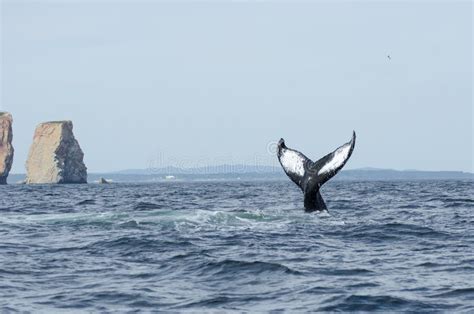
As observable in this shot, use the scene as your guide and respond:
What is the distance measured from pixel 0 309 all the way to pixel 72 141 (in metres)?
132

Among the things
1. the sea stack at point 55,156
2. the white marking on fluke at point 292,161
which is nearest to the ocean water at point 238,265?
the white marking on fluke at point 292,161

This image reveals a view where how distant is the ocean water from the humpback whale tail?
98 cm

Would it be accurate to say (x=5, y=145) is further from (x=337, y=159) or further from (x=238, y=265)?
(x=238, y=265)

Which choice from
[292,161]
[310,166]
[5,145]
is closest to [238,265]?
[310,166]

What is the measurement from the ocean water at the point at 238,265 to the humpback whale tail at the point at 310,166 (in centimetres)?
98

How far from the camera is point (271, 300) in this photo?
9664mm

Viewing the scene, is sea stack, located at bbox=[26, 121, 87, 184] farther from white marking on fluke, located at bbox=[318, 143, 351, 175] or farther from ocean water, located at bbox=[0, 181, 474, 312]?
white marking on fluke, located at bbox=[318, 143, 351, 175]

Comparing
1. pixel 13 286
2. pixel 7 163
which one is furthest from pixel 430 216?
pixel 7 163

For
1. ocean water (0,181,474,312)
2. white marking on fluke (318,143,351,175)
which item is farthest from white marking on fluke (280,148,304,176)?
ocean water (0,181,474,312)

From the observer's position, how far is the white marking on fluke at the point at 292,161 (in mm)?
17391

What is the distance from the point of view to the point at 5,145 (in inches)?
5187

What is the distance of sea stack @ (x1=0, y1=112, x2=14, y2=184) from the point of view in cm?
12888

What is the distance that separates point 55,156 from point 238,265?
125 meters

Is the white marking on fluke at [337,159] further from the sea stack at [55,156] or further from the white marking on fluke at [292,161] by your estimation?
the sea stack at [55,156]
